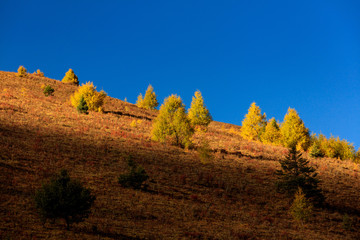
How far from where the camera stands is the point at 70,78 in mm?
96375

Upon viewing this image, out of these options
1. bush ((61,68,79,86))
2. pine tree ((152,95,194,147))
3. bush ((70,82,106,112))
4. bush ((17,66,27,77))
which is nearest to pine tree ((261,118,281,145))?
pine tree ((152,95,194,147))

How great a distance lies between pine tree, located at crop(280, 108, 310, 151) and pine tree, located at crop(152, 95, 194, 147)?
78.1 feet

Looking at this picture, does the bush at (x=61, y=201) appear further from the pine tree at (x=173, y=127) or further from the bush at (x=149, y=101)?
the bush at (x=149, y=101)

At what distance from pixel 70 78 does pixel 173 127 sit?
218ft

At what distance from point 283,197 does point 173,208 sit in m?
11.9

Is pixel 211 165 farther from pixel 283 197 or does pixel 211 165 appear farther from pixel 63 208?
pixel 63 208

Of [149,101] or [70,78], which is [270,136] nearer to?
[149,101]

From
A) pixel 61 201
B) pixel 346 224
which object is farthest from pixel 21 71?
pixel 346 224

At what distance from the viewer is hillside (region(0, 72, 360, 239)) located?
16.6 m

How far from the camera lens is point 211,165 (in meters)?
33.9

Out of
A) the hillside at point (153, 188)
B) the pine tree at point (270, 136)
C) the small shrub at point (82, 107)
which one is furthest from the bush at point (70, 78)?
the pine tree at point (270, 136)

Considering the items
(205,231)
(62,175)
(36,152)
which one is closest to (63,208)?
(62,175)

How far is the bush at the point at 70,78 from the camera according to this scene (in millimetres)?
95569

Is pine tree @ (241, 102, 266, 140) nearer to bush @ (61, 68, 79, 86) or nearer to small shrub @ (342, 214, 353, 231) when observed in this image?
small shrub @ (342, 214, 353, 231)
